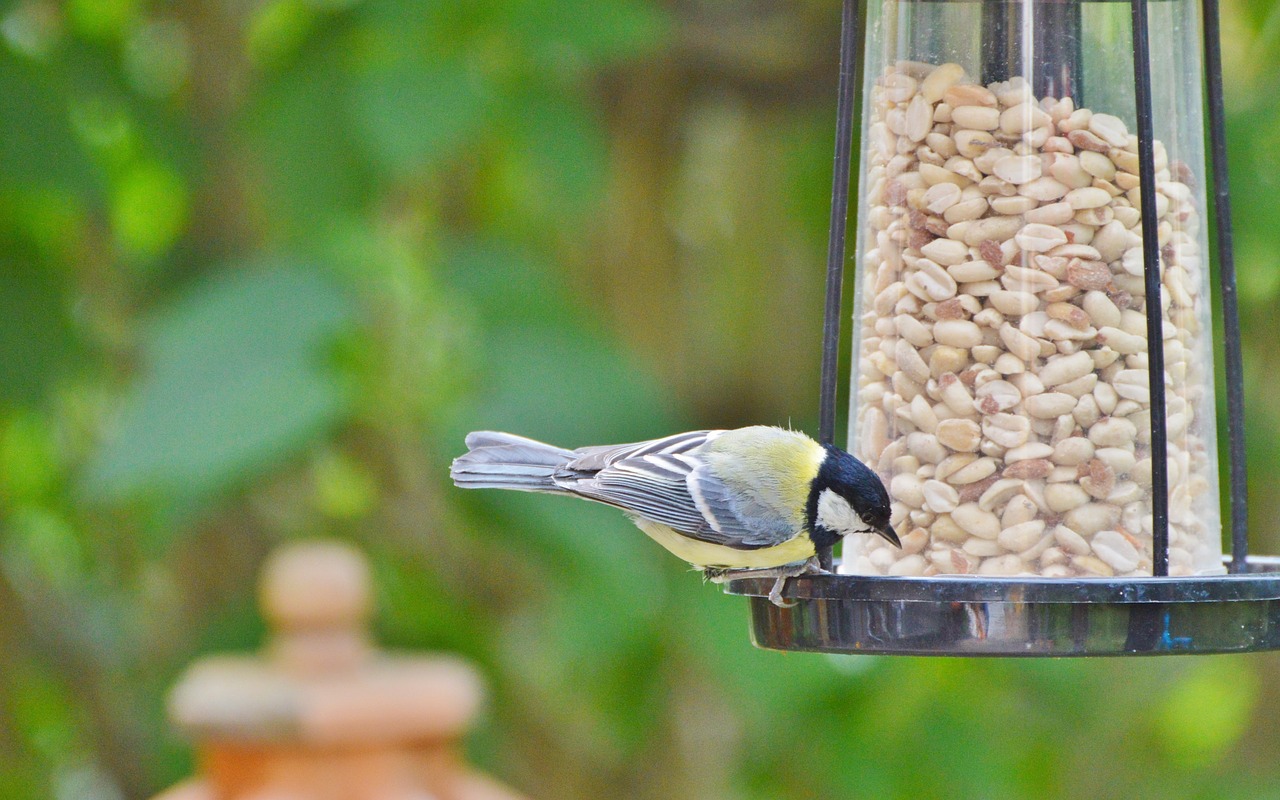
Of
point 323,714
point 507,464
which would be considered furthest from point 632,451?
point 323,714

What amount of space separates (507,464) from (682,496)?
1.08 feet

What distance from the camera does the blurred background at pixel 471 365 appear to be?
3312mm

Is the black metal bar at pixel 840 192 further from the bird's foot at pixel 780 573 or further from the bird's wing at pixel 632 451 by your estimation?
the bird's wing at pixel 632 451

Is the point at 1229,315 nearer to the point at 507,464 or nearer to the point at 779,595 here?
the point at 779,595

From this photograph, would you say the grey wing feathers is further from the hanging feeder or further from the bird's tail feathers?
the hanging feeder

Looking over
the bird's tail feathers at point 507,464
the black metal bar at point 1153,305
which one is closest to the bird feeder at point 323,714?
the bird's tail feathers at point 507,464

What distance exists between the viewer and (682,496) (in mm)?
2699

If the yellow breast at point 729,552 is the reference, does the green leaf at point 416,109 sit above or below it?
above

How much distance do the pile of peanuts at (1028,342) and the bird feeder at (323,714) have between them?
2.90 feet

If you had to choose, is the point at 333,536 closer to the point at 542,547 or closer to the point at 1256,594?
the point at 542,547

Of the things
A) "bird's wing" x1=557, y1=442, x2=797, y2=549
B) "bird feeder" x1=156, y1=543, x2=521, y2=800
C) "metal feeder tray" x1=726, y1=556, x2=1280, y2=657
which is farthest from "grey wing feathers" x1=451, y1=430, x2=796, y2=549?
"metal feeder tray" x1=726, y1=556, x2=1280, y2=657

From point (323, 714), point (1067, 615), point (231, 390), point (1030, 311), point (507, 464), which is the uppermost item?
point (1030, 311)

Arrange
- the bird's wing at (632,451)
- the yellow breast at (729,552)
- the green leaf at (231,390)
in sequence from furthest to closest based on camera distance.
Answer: the green leaf at (231,390) < the bird's wing at (632,451) < the yellow breast at (729,552)

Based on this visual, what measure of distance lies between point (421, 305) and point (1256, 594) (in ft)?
7.90
